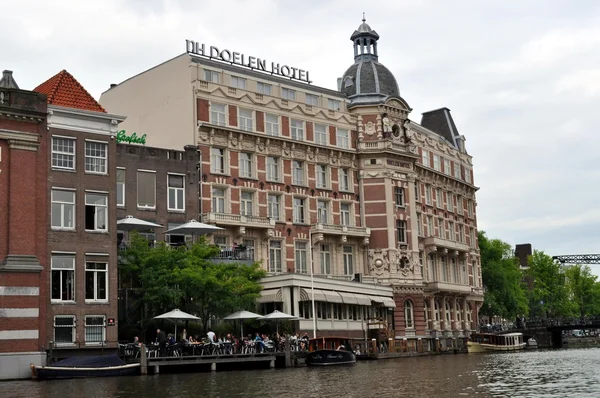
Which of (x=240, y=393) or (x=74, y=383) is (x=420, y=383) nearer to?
(x=240, y=393)

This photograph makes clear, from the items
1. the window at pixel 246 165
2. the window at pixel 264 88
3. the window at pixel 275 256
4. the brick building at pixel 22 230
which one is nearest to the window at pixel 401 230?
the window at pixel 275 256

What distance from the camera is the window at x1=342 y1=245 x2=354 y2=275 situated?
266ft

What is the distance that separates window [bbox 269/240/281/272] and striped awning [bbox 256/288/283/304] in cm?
668

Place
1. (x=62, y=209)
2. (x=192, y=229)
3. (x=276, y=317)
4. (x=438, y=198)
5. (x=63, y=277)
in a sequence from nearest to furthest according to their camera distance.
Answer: (x=63, y=277), (x=62, y=209), (x=276, y=317), (x=192, y=229), (x=438, y=198)

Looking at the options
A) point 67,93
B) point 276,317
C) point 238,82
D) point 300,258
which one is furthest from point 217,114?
point 276,317

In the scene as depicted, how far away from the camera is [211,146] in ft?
233

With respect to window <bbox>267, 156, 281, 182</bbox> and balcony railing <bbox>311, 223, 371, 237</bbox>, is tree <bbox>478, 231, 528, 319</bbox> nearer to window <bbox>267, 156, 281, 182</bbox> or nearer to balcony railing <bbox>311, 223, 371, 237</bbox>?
balcony railing <bbox>311, 223, 371, 237</bbox>

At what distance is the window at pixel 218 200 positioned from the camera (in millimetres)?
70750

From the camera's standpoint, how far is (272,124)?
252ft

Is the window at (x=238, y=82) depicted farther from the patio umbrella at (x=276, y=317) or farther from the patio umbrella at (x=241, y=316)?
the patio umbrella at (x=241, y=316)

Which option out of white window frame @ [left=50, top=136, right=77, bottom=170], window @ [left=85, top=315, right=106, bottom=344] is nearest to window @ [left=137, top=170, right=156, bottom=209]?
white window frame @ [left=50, top=136, right=77, bottom=170]

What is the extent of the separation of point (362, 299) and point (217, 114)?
1970cm

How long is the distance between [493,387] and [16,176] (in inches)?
1164

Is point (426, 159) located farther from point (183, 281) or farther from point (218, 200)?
point (183, 281)
